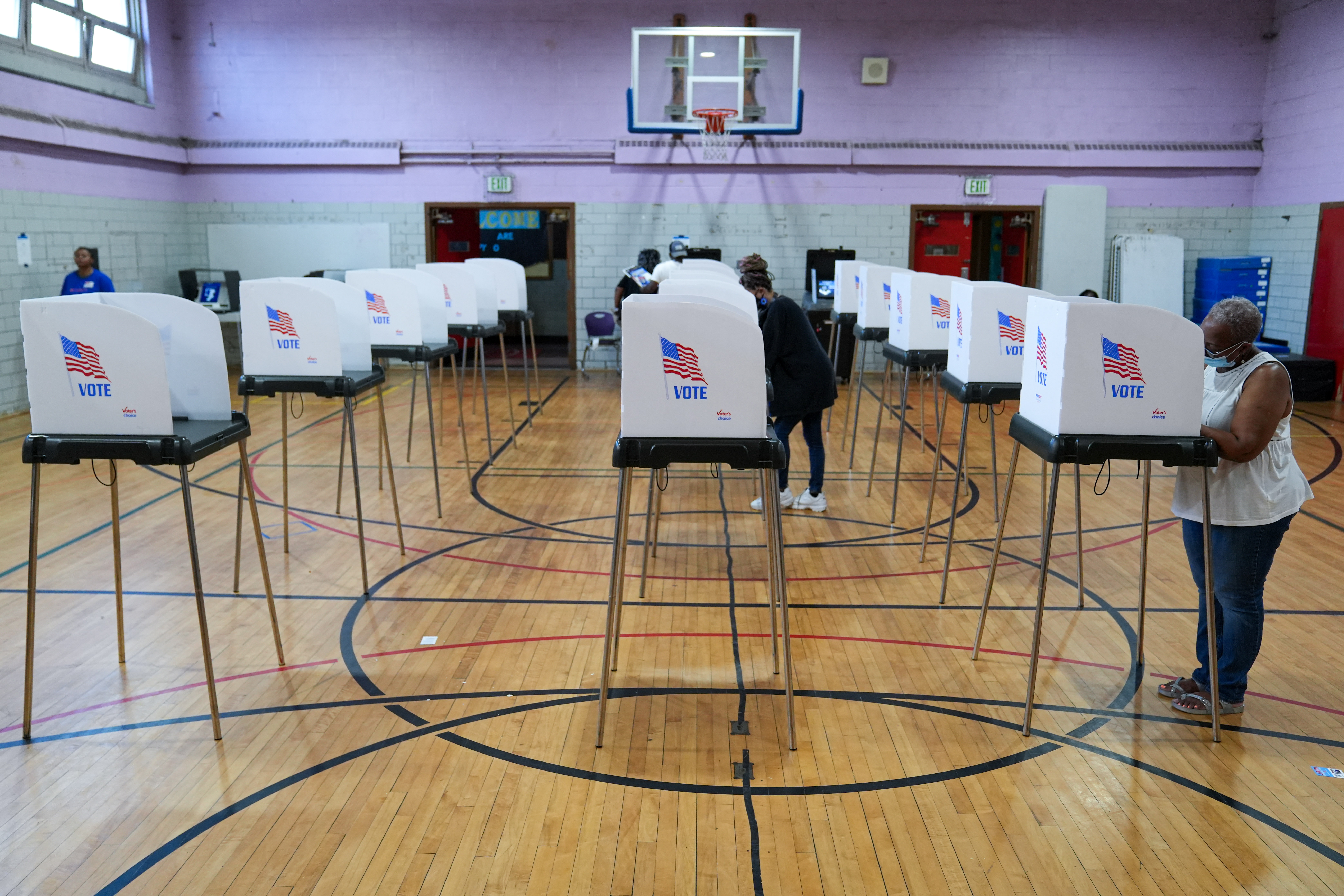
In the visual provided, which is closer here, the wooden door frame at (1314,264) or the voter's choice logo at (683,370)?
the voter's choice logo at (683,370)

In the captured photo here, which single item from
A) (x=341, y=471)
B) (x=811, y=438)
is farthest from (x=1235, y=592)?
(x=341, y=471)

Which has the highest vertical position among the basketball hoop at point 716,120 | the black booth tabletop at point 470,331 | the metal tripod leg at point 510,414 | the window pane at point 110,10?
the window pane at point 110,10

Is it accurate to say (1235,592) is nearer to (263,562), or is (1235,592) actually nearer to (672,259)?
(263,562)

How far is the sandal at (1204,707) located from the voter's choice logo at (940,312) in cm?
270

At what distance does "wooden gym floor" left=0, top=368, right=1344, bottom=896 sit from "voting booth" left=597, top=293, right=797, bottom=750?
0.52 m

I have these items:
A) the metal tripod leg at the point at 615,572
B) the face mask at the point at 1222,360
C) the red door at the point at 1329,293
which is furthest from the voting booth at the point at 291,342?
the red door at the point at 1329,293

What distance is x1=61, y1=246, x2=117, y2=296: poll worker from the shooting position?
9.47 m

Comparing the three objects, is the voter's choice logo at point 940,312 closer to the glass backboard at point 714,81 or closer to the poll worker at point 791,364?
the poll worker at point 791,364

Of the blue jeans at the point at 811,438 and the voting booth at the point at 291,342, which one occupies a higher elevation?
the voting booth at the point at 291,342

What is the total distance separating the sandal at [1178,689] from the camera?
369cm

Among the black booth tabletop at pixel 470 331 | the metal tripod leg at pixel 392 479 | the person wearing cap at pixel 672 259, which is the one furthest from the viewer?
the person wearing cap at pixel 672 259

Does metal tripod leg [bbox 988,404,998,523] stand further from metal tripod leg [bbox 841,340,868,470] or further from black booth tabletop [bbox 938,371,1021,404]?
metal tripod leg [bbox 841,340,868,470]

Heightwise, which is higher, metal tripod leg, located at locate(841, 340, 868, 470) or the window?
the window

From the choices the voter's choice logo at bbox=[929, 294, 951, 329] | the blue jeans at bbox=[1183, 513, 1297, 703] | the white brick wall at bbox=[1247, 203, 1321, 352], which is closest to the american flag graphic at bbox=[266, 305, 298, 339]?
the voter's choice logo at bbox=[929, 294, 951, 329]
